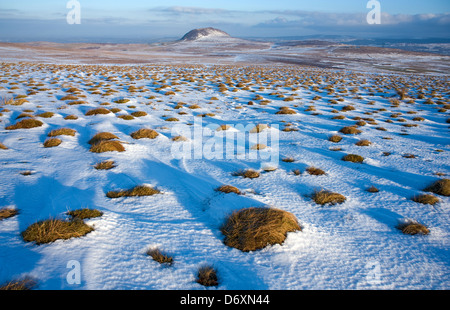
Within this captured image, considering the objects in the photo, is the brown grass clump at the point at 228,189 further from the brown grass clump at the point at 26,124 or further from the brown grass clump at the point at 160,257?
the brown grass clump at the point at 26,124

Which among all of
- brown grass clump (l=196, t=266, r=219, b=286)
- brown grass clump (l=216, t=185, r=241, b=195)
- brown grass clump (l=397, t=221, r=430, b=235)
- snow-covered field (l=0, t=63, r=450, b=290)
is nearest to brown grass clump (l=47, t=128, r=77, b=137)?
snow-covered field (l=0, t=63, r=450, b=290)

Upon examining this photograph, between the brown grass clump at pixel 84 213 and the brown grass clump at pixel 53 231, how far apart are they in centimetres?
35

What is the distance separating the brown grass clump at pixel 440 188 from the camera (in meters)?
6.39

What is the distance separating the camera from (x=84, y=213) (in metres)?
4.97

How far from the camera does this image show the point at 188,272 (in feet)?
12.7

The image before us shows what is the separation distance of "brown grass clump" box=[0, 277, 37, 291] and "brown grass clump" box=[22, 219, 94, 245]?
0.80 m

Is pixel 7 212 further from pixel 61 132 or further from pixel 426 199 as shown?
pixel 426 199

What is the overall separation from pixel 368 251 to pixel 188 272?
315cm

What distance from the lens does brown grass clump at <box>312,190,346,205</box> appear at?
5.99 meters

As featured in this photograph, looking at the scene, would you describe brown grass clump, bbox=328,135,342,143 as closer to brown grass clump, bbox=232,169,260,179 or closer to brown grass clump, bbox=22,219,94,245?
brown grass clump, bbox=232,169,260,179

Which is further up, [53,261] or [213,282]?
[53,261]

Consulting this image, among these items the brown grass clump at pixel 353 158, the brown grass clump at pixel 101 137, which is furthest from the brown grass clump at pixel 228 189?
the brown grass clump at pixel 101 137

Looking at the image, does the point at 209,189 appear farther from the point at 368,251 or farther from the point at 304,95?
the point at 304,95
